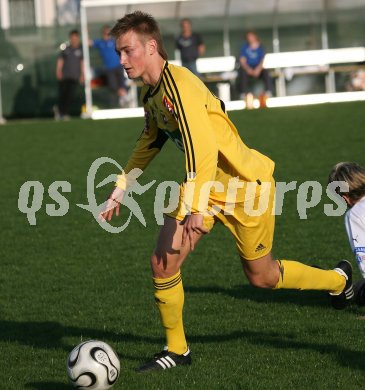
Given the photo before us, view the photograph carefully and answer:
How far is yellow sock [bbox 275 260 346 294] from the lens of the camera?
5.93 metres

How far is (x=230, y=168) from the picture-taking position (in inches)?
217

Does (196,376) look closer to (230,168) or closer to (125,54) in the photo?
(230,168)

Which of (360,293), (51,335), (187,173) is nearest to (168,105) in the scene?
(187,173)

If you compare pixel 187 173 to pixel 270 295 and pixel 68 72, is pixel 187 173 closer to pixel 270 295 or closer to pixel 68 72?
pixel 270 295

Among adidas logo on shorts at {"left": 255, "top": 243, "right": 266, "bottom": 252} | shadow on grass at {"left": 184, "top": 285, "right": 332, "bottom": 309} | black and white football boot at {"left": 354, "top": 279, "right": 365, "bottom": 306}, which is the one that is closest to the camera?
adidas logo on shorts at {"left": 255, "top": 243, "right": 266, "bottom": 252}

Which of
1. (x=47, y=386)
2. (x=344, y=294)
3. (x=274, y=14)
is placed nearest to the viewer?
(x=47, y=386)

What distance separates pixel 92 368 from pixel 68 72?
18091mm

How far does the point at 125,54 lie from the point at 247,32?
1889 centimetres

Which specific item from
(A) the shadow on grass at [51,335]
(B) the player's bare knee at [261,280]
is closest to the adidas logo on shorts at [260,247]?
(B) the player's bare knee at [261,280]

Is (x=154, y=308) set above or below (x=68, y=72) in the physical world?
below

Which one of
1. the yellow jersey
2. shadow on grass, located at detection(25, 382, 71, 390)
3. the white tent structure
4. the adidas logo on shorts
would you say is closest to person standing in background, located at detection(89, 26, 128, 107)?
the white tent structure

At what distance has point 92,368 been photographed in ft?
16.3

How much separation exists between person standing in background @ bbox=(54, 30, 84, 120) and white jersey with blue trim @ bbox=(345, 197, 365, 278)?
55.3 feet

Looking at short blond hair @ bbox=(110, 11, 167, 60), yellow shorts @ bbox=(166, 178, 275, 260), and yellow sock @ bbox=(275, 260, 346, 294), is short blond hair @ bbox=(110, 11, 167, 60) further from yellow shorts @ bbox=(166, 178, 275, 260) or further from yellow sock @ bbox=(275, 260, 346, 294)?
yellow sock @ bbox=(275, 260, 346, 294)
